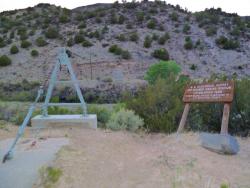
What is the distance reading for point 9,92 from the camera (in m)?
28.7

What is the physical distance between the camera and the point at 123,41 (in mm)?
46750

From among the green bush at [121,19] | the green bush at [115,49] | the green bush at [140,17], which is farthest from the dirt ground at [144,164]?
the green bush at [140,17]

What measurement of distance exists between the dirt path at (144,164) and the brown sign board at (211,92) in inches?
38.8

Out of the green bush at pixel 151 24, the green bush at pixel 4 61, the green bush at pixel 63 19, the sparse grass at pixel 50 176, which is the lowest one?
the green bush at pixel 4 61

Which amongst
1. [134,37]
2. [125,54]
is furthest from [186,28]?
[125,54]

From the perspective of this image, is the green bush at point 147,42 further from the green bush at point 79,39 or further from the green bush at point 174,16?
the green bush at point 174,16

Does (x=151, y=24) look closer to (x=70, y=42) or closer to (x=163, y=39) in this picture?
(x=163, y=39)

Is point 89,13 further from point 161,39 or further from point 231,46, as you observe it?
point 231,46

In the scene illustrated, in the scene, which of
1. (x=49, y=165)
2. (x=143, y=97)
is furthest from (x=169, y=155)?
(x=143, y=97)

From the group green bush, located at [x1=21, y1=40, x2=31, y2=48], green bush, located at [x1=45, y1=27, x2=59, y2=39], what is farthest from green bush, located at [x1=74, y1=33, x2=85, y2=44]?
green bush, located at [x1=21, y1=40, x2=31, y2=48]

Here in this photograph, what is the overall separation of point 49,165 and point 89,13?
5410 centimetres

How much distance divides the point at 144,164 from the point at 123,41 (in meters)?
40.6

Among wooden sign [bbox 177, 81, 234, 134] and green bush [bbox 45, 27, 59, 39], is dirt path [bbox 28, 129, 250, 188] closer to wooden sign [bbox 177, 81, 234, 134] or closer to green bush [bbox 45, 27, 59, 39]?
wooden sign [bbox 177, 81, 234, 134]

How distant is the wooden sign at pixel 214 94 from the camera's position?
28.0 feet
